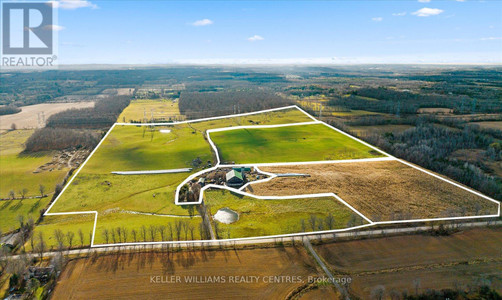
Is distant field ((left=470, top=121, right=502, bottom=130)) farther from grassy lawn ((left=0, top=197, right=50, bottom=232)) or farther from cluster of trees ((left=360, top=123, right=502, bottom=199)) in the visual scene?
grassy lawn ((left=0, top=197, right=50, bottom=232))

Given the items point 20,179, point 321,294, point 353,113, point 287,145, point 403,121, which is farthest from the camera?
point 353,113

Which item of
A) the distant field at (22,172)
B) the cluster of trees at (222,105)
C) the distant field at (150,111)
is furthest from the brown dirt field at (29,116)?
the cluster of trees at (222,105)

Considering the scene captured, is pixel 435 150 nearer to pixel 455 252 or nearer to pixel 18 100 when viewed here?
pixel 455 252

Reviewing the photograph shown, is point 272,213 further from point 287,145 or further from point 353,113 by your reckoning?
point 353,113

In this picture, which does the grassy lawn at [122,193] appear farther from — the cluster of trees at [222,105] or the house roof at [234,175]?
the cluster of trees at [222,105]

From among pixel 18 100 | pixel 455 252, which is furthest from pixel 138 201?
pixel 18 100

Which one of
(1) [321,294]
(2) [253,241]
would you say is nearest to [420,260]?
(1) [321,294]

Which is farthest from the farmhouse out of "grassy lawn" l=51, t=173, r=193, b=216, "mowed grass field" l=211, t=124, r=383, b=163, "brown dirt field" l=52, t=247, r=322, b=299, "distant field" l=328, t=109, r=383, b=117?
"distant field" l=328, t=109, r=383, b=117
